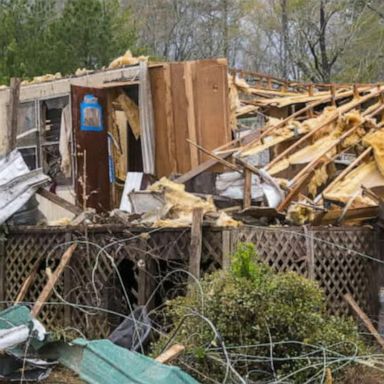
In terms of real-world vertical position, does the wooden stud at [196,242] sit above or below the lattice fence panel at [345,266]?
above

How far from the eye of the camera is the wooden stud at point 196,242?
26.0 feet

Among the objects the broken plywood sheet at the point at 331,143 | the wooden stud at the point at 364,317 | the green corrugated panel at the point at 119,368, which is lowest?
the wooden stud at the point at 364,317

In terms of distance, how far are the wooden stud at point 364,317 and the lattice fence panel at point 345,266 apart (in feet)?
0.34

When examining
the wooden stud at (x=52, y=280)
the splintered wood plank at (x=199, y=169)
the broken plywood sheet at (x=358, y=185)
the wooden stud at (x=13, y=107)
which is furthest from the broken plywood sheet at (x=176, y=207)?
the wooden stud at (x=13, y=107)

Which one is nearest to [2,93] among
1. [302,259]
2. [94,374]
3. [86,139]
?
[86,139]

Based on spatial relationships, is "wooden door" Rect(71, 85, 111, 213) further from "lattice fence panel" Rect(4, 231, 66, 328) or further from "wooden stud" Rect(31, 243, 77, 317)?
"wooden stud" Rect(31, 243, 77, 317)

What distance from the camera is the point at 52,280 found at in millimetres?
8797

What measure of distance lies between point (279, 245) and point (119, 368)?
300 cm

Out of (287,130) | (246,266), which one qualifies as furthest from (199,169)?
(246,266)

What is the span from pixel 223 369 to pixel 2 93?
838cm

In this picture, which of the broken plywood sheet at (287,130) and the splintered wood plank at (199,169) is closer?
the splintered wood plank at (199,169)

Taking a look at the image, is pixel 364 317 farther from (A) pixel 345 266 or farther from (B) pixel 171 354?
(B) pixel 171 354

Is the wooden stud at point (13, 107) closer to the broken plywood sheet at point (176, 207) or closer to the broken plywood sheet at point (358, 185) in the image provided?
the broken plywood sheet at point (176, 207)

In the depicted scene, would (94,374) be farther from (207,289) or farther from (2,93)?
(2,93)
